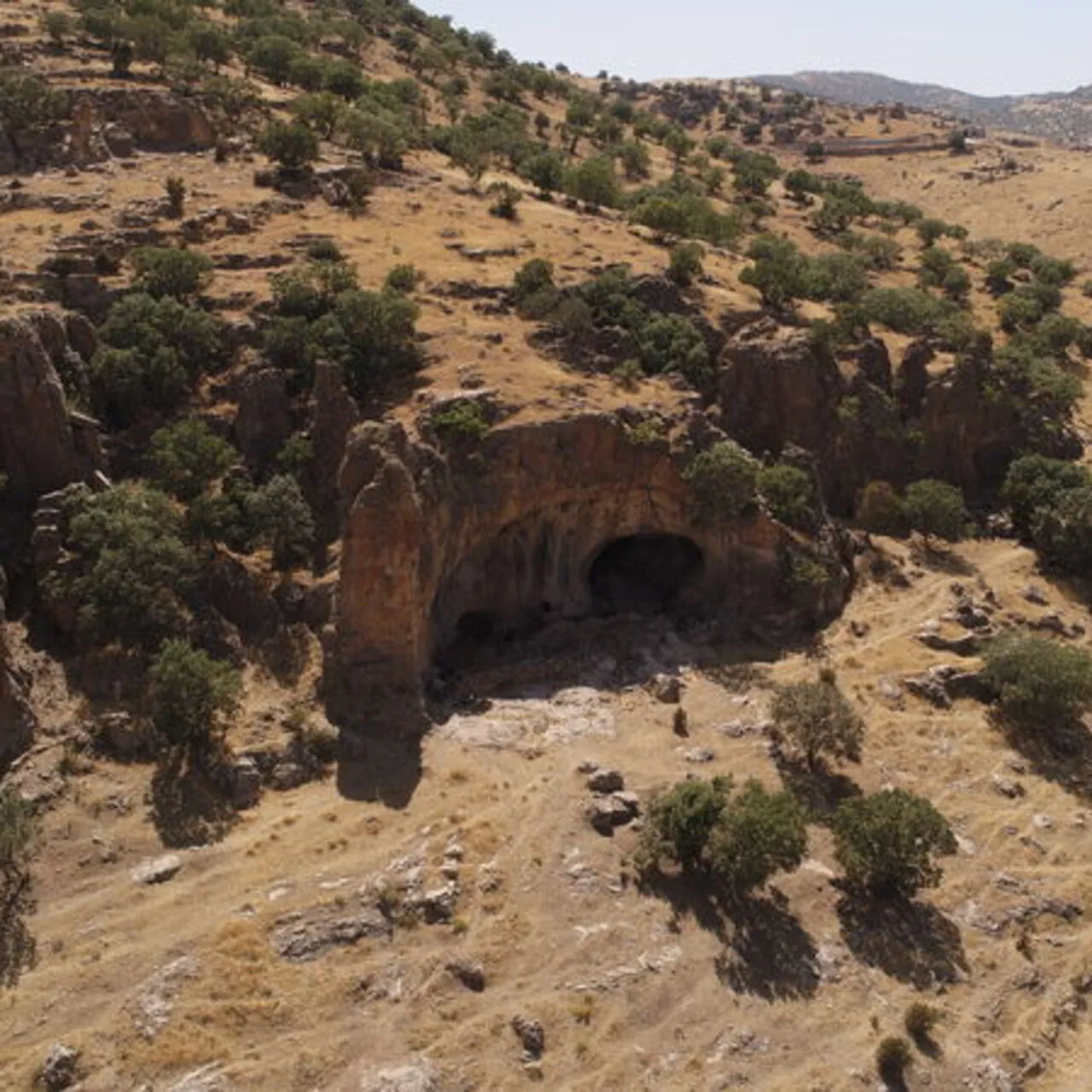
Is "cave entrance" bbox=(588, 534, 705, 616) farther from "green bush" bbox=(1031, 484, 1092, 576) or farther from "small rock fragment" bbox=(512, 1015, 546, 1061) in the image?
"small rock fragment" bbox=(512, 1015, 546, 1061)

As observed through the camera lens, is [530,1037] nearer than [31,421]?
Yes

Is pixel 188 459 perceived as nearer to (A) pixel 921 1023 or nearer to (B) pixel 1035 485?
(A) pixel 921 1023

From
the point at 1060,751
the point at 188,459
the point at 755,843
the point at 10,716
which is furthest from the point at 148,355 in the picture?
the point at 1060,751

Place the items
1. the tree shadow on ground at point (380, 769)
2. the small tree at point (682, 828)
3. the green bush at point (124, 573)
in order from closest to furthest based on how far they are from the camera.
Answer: the small tree at point (682, 828) < the tree shadow on ground at point (380, 769) < the green bush at point (124, 573)

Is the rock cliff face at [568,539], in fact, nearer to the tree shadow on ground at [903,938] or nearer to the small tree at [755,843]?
the small tree at [755,843]

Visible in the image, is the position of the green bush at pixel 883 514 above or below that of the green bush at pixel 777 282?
below

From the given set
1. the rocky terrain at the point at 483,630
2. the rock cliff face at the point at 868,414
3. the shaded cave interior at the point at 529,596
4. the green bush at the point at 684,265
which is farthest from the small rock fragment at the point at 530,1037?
the green bush at the point at 684,265

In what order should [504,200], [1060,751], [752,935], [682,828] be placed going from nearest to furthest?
[752,935], [682,828], [1060,751], [504,200]
